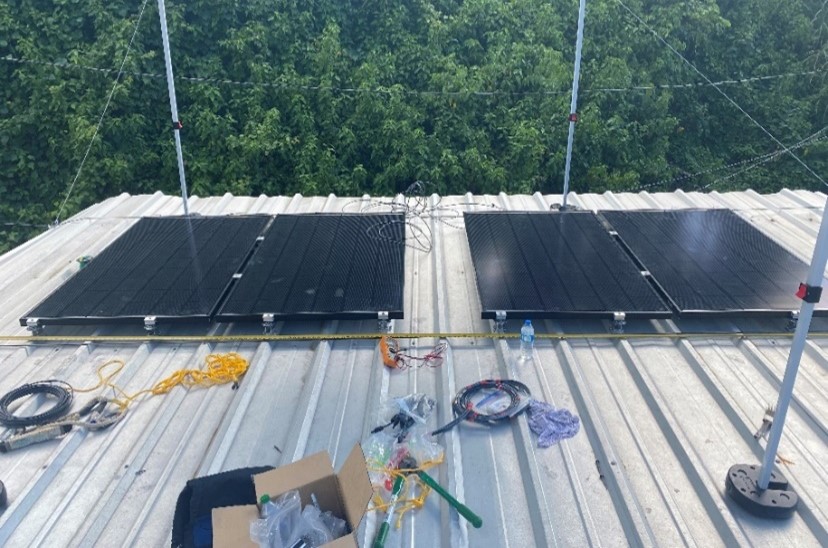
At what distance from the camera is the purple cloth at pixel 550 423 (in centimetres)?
374

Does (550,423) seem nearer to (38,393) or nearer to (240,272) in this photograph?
(240,272)

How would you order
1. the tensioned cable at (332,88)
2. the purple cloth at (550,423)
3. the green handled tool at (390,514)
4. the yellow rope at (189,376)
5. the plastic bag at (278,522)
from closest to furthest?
the plastic bag at (278,522), the green handled tool at (390,514), the purple cloth at (550,423), the yellow rope at (189,376), the tensioned cable at (332,88)

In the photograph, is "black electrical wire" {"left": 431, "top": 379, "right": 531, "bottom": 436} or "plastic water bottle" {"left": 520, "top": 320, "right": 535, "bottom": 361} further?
"plastic water bottle" {"left": 520, "top": 320, "right": 535, "bottom": 361}

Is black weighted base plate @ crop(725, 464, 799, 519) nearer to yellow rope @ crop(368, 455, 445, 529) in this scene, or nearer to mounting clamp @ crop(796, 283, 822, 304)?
mounting clamp @ crop(796, 283, 822, 304)

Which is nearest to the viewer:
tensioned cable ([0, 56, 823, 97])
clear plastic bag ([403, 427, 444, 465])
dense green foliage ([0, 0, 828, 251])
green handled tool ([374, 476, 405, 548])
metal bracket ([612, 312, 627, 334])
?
green handled tool ([374, 476, 405, 548])

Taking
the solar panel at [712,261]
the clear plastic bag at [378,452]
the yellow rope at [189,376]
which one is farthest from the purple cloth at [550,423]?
the yellow rope at [189,376]

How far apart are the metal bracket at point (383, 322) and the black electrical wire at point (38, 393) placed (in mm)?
2023

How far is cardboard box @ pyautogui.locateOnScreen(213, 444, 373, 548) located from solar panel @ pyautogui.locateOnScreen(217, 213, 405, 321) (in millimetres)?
1756

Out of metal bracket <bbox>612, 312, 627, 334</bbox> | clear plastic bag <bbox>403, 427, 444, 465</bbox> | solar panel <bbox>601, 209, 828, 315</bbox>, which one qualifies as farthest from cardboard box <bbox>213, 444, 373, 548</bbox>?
solar panel <bbox>601, 209, 828, 315</bbox>

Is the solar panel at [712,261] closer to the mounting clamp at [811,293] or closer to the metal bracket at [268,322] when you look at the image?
the mounting clamp at [811,293]

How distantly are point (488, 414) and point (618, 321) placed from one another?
1368 millimetres

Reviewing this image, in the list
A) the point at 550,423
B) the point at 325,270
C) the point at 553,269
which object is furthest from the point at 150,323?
the point at 553,269

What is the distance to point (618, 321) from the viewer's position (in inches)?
186

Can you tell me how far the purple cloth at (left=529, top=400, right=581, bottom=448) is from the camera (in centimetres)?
374
